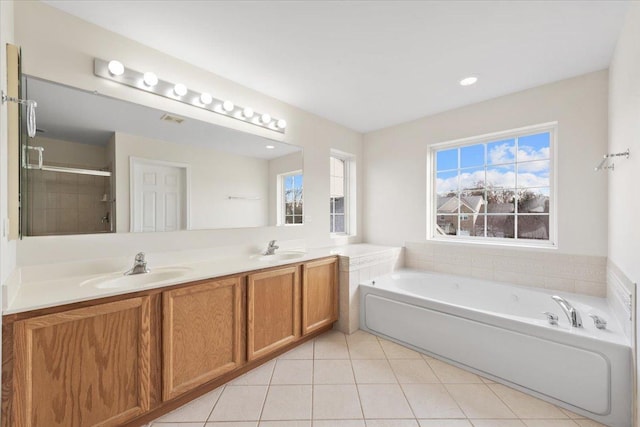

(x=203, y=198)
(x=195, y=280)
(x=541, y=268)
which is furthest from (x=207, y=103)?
(x=541, y=268)

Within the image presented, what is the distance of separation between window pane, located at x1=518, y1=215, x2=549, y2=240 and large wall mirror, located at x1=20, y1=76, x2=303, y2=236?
2.62 m

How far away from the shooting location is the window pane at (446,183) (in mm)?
3149

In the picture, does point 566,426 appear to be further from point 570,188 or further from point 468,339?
point 570,188

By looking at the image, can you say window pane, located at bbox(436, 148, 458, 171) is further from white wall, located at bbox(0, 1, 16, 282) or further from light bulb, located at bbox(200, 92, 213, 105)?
white wall, located at bbox(0, 1, 16, 282)

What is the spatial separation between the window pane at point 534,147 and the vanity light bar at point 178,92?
250 cm

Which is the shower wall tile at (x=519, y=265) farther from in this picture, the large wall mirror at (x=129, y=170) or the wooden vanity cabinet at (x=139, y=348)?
the large wall mirror at (x=129, y=170)

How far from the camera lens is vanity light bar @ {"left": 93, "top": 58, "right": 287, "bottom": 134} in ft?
5.53

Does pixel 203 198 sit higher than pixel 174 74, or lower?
lower

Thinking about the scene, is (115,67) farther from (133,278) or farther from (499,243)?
(499,243)

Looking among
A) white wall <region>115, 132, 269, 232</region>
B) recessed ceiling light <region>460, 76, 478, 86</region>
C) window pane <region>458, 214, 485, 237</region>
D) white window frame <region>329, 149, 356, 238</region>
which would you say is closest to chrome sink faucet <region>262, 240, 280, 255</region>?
white wall <region>115, 132, 269, 232</region>

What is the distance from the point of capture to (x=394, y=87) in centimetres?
249

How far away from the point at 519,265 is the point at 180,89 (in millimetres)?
3415

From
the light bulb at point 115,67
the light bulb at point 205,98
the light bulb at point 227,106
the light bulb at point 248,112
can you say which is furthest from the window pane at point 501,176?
the light bulb at point 115,67

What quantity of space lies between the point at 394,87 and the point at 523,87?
1214 millimetres
